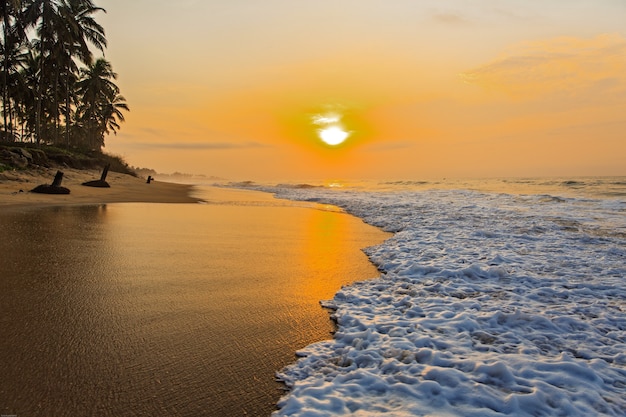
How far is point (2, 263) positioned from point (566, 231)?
12546 mm

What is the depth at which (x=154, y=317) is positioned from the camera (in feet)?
11.5

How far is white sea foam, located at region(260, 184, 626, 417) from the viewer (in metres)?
2.45

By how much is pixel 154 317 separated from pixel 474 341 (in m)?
3.28

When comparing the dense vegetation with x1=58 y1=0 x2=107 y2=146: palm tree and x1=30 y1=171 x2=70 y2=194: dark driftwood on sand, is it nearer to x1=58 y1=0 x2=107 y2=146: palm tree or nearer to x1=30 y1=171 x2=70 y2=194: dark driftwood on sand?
x1=58 y1=0 x2=107 y2=146: palm tree

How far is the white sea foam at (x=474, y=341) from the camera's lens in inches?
96.3

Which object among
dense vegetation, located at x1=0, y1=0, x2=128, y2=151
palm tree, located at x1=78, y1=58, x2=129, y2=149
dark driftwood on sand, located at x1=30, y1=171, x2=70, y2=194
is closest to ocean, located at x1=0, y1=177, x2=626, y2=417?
dark driftwood on sand, located at x1=30, y1=171, x2=70, y2=194

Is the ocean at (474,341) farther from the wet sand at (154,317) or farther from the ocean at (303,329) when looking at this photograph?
the wet sand at (154,317)

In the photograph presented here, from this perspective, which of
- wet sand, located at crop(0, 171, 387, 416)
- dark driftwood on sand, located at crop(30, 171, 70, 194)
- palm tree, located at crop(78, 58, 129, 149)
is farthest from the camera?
palm tree, located at crop(78, 58, 129, 149)

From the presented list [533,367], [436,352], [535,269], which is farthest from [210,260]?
[535,269]

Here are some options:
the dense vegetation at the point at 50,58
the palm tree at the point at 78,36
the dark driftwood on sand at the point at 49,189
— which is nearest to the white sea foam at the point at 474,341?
the dark driftwood on sand at the point at 49,189

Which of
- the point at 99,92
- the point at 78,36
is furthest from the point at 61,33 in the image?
the point at 99,92

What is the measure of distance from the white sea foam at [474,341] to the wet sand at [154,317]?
1.24 feet

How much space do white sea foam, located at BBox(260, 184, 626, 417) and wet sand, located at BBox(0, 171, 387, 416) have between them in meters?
0.38

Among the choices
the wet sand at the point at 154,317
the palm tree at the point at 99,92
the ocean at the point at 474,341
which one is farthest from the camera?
the palm tree at the point at 99,92
